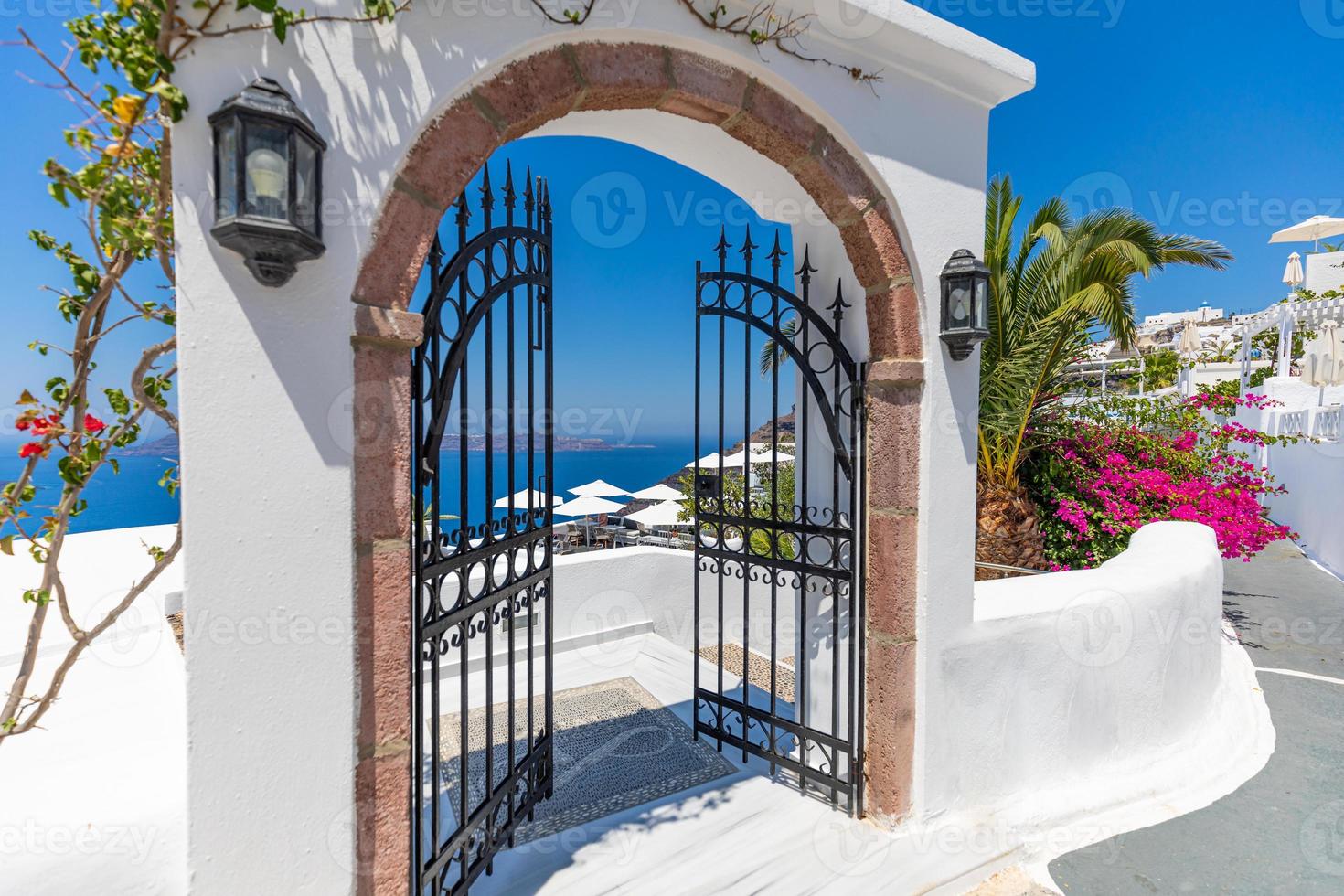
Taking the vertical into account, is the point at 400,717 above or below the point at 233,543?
below

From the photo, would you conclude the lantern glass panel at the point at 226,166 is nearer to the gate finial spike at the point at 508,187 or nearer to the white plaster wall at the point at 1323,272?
the gate finial spike at the point at 508,187

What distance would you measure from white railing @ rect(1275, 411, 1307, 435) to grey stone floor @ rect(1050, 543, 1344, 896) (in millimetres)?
8924

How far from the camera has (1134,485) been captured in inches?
259

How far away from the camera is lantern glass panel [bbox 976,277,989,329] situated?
9.13 feet

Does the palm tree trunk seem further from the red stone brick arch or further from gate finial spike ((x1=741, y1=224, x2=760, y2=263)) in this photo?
gate finial spike ((x1=741, y1=224, x2=760, y2=263))

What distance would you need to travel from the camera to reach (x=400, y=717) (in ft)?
6.27

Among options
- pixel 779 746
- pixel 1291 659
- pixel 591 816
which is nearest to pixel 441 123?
pixel 591 816

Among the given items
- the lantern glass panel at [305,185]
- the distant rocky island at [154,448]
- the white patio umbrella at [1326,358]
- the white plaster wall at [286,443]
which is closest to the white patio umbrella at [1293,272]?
the white patio umbrella at [1326,358]

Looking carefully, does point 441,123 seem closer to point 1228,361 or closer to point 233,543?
point 233,543

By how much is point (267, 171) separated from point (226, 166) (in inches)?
4.2

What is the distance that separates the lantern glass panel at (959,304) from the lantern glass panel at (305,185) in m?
2.63

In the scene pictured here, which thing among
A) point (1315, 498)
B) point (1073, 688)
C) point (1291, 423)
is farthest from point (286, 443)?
point (1291, 423)

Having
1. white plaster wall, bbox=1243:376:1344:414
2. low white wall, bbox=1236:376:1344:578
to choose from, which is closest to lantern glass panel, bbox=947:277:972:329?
low white wall, bbox=1236:376:1344:578

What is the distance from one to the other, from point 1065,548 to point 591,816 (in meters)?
6.38
